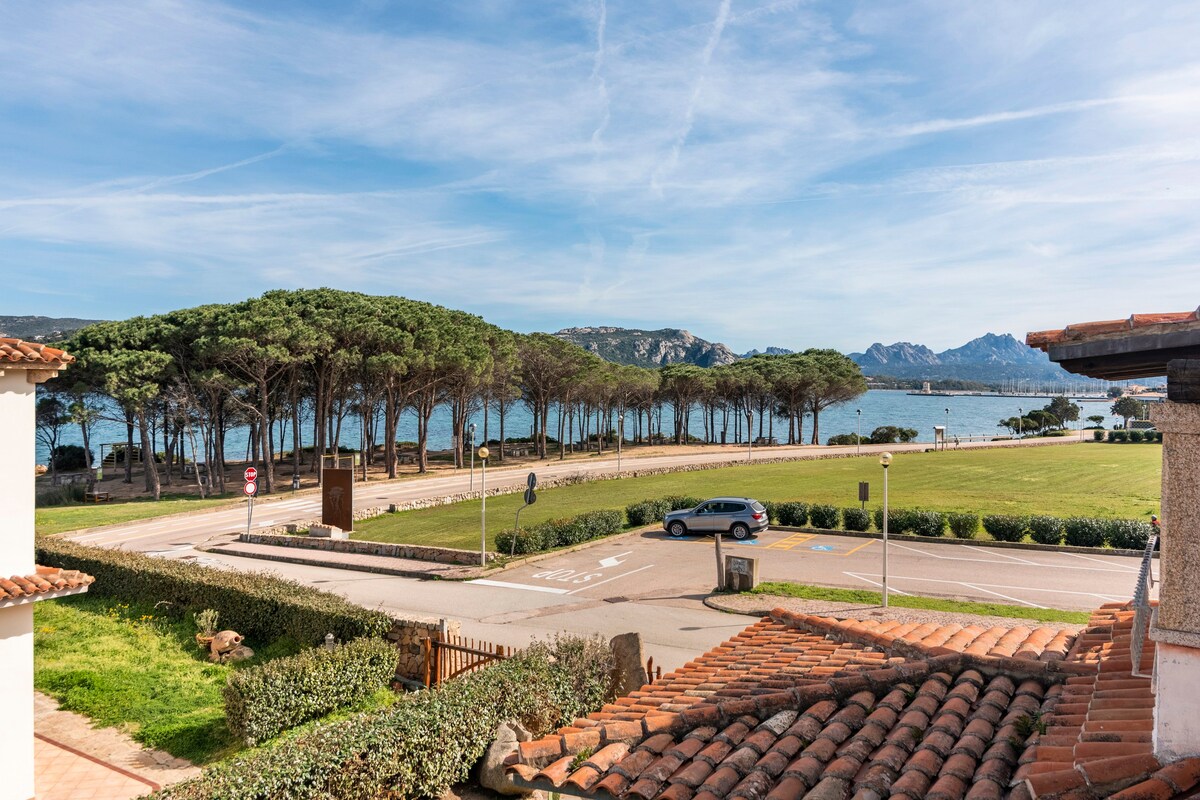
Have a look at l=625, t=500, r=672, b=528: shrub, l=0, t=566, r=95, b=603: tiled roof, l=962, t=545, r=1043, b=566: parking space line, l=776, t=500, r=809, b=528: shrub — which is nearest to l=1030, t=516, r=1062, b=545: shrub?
l=962, t=545, r=1043, b=566: parking space line

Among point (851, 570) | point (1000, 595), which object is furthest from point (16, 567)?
point (1000, 595)

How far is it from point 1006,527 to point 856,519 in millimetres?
5335

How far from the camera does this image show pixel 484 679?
11.1 meters

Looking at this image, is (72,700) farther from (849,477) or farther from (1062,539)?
(849,477)

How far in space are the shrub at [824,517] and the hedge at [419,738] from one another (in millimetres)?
19724

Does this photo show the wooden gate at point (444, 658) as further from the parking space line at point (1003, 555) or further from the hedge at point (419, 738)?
the parking space line at point (1003, 555)

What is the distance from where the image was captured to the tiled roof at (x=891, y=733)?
4.37 m

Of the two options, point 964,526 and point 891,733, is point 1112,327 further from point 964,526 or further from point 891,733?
point 964,526

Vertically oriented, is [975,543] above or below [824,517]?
below

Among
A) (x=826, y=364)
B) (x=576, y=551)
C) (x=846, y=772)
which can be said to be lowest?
(x=576, y=551)

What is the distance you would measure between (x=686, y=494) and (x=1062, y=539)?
18043mm

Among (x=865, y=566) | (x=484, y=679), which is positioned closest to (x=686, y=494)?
(x=865, y=566)

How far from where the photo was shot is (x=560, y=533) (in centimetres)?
2752

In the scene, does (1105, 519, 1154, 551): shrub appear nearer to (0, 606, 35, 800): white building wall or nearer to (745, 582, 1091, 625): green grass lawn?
(745, 582, 1091, 625): green grass lawn
